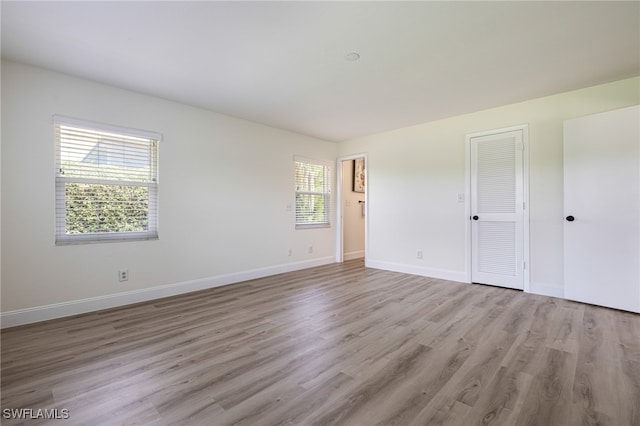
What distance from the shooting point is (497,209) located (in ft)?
13.0

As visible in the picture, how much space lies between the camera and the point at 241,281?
435 centimetres

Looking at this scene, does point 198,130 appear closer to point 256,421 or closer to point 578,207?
point 256,421

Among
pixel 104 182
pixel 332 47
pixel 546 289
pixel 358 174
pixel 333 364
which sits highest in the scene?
pixel 332 47

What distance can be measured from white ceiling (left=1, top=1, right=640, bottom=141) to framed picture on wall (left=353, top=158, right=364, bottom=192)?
2.86m

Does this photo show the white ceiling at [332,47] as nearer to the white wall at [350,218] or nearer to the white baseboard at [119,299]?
the white baseboard at [119,299]

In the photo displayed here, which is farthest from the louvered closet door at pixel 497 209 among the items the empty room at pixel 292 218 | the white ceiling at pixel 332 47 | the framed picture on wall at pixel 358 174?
the framed picture on wall at pixel 358 174

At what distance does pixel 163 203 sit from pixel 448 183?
13.2ft

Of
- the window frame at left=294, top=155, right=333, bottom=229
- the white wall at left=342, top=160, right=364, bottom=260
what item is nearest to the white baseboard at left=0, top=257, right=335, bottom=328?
the window frame at left=294, top=155, right=333, bottom=229

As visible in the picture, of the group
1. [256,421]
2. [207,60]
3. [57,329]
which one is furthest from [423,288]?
[57,329]

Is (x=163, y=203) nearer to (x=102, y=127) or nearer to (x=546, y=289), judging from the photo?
(x=102, y=127)

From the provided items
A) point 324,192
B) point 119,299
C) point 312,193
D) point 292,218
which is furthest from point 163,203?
point 324,192

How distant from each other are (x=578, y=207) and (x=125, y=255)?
520 centimetres

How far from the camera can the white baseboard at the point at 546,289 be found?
3.47 metres

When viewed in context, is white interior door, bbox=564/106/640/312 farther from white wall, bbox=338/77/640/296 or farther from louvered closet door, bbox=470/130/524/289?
louvered closet door, bbox=470/130/524/289
